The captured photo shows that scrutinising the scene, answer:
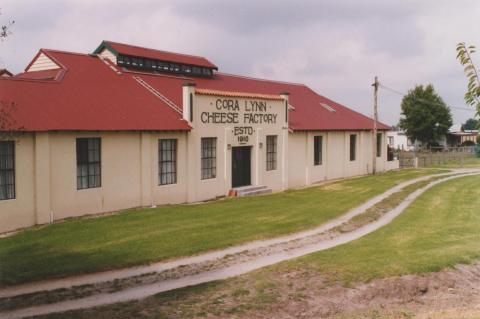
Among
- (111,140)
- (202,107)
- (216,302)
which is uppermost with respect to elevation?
(202,107)

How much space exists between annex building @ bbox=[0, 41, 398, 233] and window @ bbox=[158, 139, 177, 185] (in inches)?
1.7

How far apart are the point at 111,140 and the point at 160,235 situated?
5.93m

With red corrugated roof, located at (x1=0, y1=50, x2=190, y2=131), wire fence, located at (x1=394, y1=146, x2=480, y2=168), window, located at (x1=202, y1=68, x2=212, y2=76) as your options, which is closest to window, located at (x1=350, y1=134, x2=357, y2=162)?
wire fence, located at (x1=394, y1=146, x2=480, y2=168)

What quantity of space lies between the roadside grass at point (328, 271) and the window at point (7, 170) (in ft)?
28.0

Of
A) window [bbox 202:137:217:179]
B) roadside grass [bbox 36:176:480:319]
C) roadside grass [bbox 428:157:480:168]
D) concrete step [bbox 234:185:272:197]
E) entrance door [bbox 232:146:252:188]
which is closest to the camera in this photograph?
roadside grass [bbox 36:176:480:319]

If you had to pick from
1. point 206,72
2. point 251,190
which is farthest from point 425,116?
point 251,190

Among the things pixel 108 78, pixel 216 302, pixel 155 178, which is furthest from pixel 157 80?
pixel 216 302

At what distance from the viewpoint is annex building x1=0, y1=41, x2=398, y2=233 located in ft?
58.3

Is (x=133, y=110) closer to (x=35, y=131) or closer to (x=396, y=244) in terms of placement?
(x=35, y=131)

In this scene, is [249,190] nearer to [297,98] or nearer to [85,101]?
[85,101]

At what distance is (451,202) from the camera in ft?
78.4

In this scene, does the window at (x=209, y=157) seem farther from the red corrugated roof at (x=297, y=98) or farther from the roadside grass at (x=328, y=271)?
the roadside grass at (x=328, y=271)

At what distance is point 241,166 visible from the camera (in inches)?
1057

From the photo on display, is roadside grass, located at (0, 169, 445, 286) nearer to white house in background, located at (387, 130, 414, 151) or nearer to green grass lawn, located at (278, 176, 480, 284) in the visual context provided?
green grass lawn, located at (278, 176, 480, 284)
